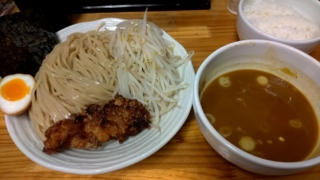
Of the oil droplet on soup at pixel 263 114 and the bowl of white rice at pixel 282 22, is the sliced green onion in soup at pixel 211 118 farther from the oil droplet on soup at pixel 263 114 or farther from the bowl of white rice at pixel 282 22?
the bowl of white rice at pixel 282 22

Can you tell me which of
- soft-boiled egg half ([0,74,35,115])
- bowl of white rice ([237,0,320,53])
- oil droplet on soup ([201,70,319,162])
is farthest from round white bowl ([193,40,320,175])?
soft-boiled egg half ([0,74,35,115])

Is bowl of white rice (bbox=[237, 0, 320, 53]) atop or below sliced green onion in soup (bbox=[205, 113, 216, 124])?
atop

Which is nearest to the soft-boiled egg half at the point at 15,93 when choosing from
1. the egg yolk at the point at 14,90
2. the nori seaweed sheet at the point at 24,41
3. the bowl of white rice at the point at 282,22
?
the egg yolk at the point at 14,90

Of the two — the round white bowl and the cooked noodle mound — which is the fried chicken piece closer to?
the cooked noodle mound

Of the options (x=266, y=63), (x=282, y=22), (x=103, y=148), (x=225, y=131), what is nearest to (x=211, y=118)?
(x=225, y=131)

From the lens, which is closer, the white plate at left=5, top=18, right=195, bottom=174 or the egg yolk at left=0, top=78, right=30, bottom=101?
the white plate at left=5, top=18, right=195, bottom=174
